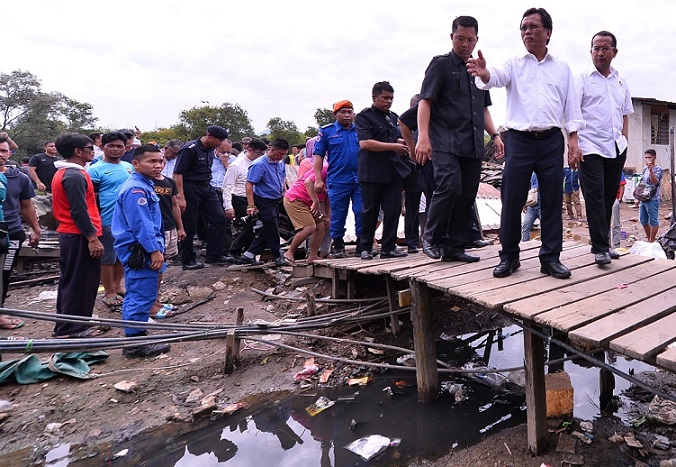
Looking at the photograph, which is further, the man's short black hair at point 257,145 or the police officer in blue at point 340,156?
the man's short black hair at point 257,145

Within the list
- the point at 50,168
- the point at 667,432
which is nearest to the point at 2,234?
the point at 50,168

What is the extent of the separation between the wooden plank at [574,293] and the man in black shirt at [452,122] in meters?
1.05

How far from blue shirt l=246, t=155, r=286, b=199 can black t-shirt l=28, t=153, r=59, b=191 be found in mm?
4184

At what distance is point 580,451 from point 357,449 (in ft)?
4.44

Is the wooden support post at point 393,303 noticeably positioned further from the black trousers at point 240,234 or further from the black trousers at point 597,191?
the black trousers at point 240,234

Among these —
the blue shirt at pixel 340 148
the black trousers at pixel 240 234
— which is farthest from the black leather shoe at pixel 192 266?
the blue shirt at pixel 340 148

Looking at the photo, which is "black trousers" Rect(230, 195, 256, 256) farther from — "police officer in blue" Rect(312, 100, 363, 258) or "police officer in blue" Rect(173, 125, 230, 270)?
"police officer in blue" Rect(312, 100, 363, 258)

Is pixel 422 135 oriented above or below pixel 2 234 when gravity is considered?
above

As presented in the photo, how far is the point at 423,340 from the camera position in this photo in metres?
3.29

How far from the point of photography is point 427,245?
3828 mm

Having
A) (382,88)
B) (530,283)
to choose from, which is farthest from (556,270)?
(382,88)

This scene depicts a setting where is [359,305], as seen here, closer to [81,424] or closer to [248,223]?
[248,223]

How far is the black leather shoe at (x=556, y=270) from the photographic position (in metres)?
2.93

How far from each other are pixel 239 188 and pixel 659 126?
65.0 ft
